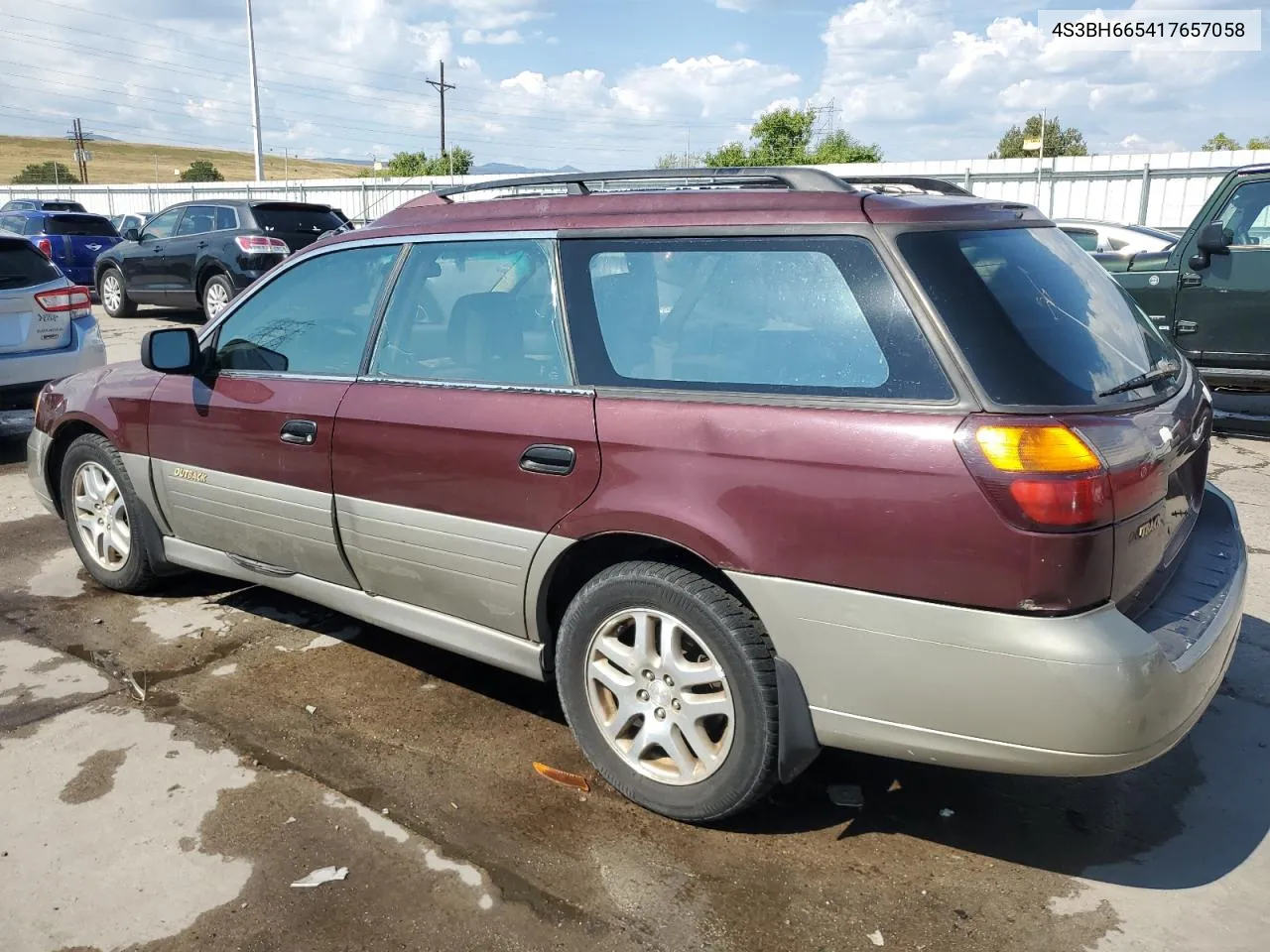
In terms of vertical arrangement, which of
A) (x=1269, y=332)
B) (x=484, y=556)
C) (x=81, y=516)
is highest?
(x=1269, y=332)

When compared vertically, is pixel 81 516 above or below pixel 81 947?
above

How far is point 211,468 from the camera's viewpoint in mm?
4152

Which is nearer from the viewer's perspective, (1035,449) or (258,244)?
(1035,449)

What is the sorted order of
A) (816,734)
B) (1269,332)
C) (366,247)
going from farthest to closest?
(1269,332)
(366,247)
(816,734)

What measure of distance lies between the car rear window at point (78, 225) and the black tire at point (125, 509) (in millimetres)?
16612

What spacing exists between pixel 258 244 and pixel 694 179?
12263 millimetres

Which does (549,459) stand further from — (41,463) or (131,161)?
(131,161)

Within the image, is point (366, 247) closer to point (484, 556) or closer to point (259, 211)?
point (484, 556)

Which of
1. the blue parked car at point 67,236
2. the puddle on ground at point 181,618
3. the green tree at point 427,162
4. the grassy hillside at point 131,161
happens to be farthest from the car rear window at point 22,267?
the grassy hillside at point 131,161

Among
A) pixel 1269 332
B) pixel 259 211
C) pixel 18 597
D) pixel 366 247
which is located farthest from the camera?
pixel 259 211

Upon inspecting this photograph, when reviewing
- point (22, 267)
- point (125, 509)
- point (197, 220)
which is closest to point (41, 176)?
point (197, 220)

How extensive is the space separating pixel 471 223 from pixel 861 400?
163 cm

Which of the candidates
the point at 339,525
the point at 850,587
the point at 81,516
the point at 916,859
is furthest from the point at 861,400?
the point at 81,516

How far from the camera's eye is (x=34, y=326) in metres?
7.72
